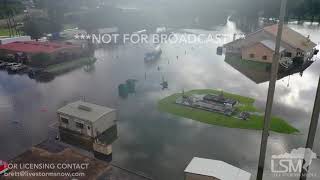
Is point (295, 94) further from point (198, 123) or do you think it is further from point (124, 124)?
point (124, 124)

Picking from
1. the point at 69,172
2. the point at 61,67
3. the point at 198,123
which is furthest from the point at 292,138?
the point at 61,67

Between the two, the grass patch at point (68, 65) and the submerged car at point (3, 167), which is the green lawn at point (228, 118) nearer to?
the submerged car at point (3, 167)

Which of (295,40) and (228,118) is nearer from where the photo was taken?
(228,118)

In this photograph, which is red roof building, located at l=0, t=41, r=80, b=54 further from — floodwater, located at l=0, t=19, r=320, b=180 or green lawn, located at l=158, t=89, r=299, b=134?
green lawn, located at l=158, t=89, r=299, b=134

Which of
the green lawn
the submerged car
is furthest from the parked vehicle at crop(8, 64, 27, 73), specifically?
the submerged car

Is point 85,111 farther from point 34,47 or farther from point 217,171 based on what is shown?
point 34,47

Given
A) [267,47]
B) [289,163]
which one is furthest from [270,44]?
[289,163]

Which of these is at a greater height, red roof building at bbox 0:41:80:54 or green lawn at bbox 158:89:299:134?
red roof building at bbox 0:41:80:54

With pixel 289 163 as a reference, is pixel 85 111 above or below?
above
